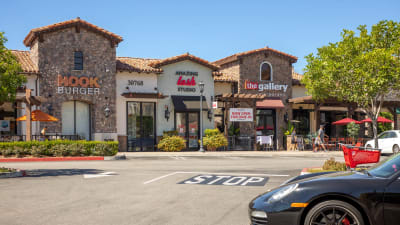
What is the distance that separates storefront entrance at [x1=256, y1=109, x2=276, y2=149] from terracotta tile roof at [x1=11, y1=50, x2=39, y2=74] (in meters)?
16.4

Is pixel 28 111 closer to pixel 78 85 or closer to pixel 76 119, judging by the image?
pixel 78 85

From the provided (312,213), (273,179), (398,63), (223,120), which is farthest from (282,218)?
(223,120)

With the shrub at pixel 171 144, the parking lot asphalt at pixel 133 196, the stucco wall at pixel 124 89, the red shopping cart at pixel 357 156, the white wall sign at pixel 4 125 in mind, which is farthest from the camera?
the stucco wall at pixel 124 89

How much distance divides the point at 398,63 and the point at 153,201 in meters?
20.1

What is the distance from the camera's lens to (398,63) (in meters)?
23.6

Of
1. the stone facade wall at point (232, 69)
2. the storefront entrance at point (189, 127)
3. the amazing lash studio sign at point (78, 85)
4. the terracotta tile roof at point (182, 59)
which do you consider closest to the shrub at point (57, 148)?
the amazing lash studio sign at point (78, 85)

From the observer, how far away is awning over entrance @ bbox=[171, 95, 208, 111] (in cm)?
2883

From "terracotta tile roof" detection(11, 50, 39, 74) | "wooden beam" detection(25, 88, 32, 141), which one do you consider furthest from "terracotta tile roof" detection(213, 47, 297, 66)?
"wooden beam" detection(25, 88, 32, 141)

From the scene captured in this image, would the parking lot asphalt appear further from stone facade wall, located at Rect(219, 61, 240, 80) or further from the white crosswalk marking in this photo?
stone facade wall, located at Rect(219, 61, 240, 80)

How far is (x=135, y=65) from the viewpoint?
29.1 metres

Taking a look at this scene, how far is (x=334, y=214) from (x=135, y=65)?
83.5 feet

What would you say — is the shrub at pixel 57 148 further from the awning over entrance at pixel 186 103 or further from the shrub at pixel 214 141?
the shrub at pixel 214 141

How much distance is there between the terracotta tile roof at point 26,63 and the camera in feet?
82.4

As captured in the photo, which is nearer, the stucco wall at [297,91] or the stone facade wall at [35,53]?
the stone facade wall at [35,53]
